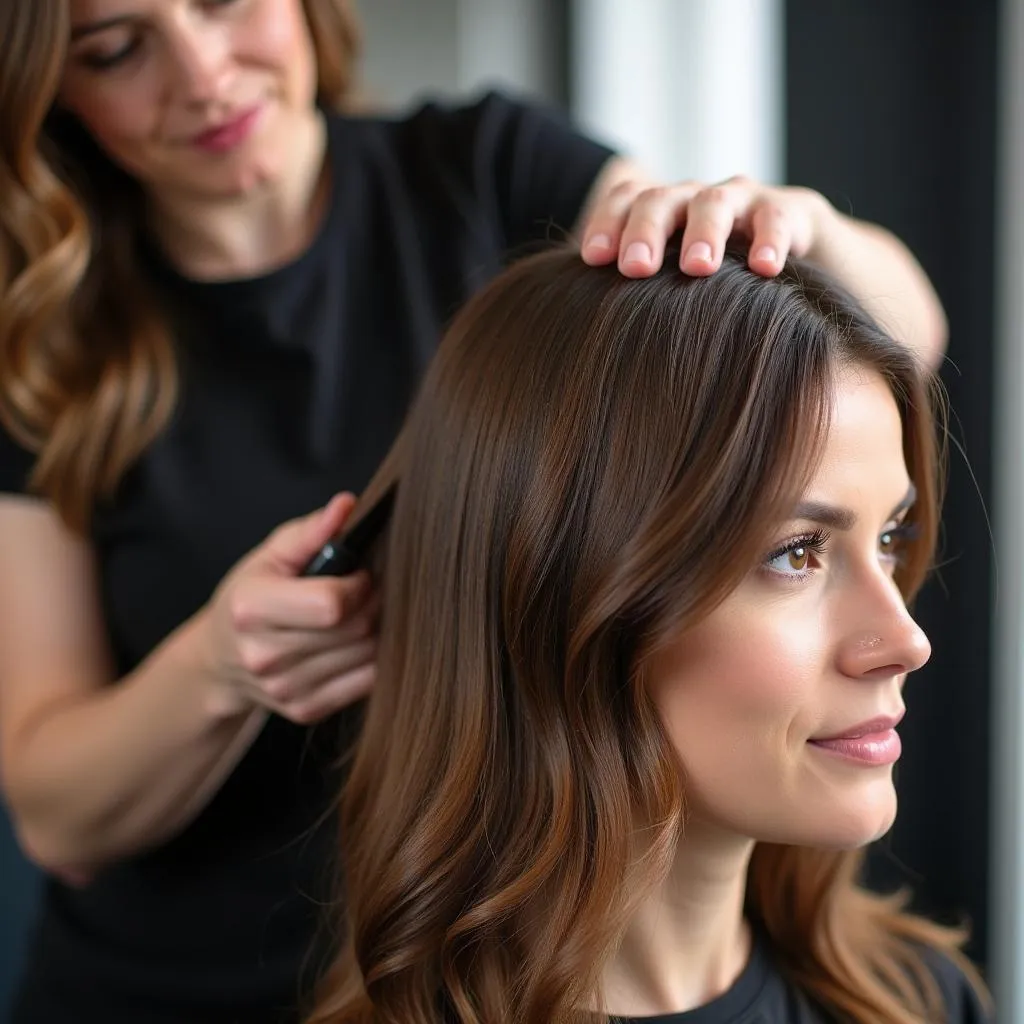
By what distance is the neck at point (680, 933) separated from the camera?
986mm

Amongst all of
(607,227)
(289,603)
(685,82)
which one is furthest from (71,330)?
(685,82)

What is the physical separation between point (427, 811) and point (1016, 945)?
3.23 ft

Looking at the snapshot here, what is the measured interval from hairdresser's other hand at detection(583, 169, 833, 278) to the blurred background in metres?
0.57

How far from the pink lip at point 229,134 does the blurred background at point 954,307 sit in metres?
0.43

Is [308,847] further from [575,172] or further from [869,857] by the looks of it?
[869,857]

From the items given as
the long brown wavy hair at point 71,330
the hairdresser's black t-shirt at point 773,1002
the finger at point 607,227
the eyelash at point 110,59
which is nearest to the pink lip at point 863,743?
the hairdresser's black t-shirt at point 773,1002

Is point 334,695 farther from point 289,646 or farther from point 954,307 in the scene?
point 954,307

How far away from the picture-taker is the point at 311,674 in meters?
1.06

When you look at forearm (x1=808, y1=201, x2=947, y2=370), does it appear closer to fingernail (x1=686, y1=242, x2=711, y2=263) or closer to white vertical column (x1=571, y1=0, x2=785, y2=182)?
fingernail (x1=686, y1=242, x2=711, y2=263)

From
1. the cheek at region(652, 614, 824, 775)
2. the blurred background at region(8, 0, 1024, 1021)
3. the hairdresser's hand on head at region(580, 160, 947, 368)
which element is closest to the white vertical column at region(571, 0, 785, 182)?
the blurred background at region(8, 0, 1024, 1021)

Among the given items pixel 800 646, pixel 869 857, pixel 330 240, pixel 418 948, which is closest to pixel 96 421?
pixel 330 240

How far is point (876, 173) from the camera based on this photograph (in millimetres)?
1707

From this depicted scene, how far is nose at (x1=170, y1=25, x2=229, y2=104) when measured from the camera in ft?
3.73

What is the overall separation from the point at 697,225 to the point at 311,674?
0.44 meters
